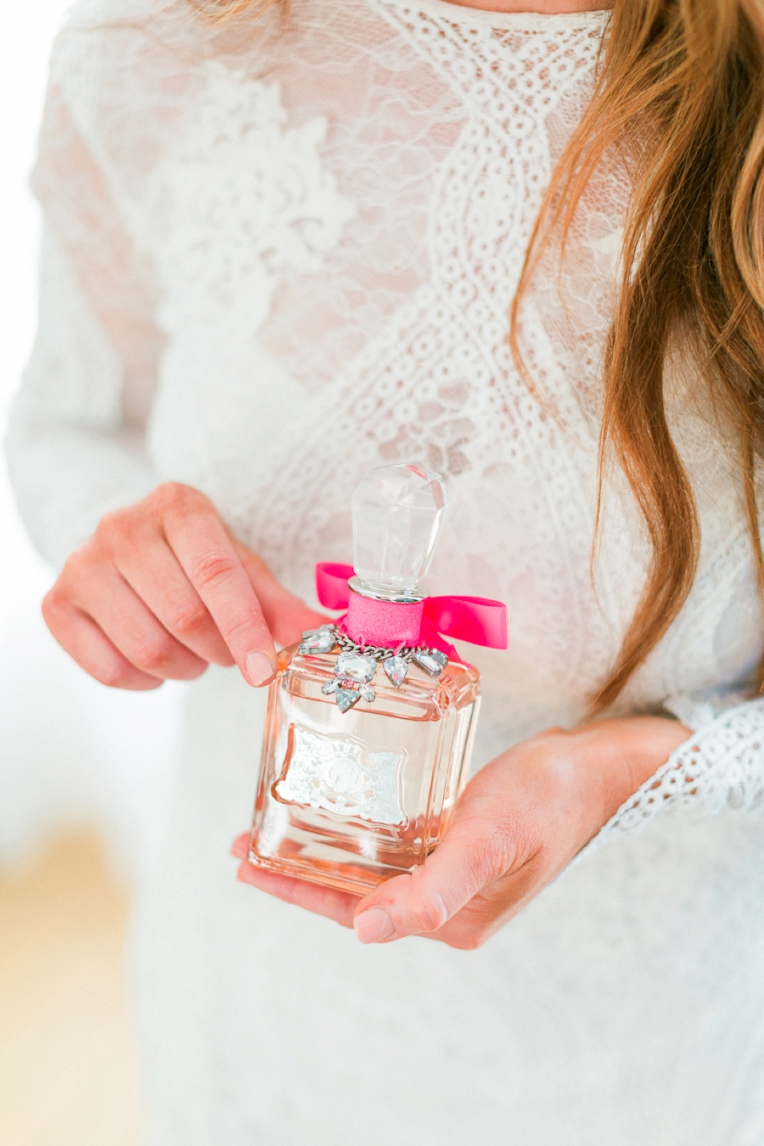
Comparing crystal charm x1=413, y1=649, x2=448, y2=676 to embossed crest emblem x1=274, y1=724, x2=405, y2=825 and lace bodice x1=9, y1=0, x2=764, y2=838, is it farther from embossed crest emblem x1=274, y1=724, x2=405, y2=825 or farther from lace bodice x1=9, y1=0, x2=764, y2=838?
lace bodice x1=9, y1=0, x2=764, y2=838

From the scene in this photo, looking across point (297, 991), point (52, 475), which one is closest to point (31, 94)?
point (52, 475)

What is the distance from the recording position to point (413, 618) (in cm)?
63

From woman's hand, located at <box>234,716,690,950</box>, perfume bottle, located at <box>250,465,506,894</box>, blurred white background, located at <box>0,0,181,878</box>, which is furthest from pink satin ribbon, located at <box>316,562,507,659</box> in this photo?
blurred white background, located at <box>0,0,181,878</box>

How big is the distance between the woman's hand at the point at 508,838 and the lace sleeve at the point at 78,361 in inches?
16.9

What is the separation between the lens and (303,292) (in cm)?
81

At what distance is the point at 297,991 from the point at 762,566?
0.62 m

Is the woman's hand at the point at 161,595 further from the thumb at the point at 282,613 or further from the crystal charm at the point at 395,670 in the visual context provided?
the crystal charm at the point at 395,670

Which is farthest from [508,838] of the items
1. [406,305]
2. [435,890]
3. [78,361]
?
[78,361]

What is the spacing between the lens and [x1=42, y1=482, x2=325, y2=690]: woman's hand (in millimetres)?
711

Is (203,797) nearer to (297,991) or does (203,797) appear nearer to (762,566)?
(297,991)

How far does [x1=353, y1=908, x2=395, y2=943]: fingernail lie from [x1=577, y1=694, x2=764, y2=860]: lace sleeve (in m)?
0.19

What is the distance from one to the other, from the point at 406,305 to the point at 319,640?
1.03ft

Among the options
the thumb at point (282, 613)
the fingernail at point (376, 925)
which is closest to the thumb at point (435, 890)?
the fingernail at point (376, 925)

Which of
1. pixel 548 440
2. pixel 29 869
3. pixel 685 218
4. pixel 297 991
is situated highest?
pixel 685 218
